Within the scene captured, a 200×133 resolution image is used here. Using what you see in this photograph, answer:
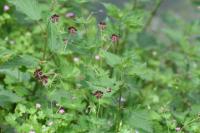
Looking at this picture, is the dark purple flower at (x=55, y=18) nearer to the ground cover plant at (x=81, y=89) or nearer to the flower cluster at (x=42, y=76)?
the ground cover plant at (x=81, y=89)

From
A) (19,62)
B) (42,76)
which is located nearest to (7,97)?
(19,62)

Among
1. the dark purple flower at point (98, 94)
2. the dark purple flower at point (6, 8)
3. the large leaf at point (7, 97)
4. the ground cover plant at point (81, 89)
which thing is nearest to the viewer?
the dark purple flower at point (98, 94)

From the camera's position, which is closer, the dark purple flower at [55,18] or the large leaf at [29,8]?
the dark purple flower at [55,18]

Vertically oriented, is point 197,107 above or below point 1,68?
below

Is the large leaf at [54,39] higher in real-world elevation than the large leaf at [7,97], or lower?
higher

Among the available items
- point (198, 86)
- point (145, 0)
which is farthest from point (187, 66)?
point (145, 0)

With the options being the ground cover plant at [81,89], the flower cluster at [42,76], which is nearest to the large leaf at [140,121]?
the ground cover plant at [81,89]

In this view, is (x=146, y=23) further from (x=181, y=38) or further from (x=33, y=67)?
(x=33, y=67)

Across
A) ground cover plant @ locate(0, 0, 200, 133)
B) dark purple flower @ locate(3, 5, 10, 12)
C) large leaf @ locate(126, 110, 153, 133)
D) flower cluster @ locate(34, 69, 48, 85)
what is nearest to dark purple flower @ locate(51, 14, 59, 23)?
ground cover plant @ locate(0, 0, 200, 133)

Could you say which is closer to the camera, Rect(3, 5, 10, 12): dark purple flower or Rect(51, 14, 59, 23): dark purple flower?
Rect(51, 14, 59, 23): dark purple flower

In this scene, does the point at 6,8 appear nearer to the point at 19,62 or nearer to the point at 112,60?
the point at 19,62

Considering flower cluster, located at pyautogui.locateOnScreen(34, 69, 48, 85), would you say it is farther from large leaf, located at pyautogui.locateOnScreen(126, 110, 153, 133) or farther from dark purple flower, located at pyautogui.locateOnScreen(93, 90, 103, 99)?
large leaf, located at pyautogui.locateOnScreen(126, 110, 153, 133)
